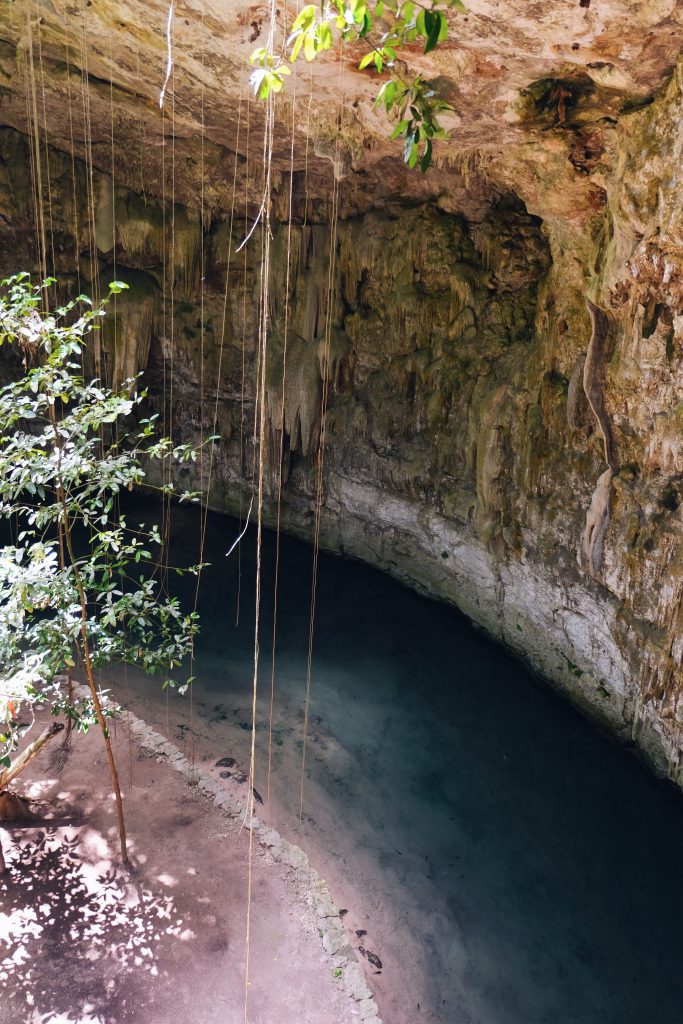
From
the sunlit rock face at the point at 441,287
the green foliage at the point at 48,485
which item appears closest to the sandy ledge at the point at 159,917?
the green foliage at the point at 48,485

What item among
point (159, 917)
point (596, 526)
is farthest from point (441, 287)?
point (159, 917)

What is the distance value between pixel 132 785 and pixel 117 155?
794 cm

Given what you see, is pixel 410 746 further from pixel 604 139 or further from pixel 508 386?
pixel 604 139

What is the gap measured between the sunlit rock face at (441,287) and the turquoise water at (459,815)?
0.57 metres

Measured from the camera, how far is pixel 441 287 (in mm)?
8852

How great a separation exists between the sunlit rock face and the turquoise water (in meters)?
0.57

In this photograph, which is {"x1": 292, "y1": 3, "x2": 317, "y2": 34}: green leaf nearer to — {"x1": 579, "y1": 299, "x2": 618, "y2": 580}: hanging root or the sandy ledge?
the sandy ledge

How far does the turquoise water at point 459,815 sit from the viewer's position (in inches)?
199

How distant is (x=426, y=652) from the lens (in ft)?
28.8

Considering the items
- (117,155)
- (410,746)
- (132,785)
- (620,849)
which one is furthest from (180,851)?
(117,155)

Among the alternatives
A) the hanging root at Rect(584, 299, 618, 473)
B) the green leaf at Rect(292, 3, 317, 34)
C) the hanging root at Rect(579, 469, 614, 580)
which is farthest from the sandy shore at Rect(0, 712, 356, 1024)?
the green leaf at Rect(292, 3, 317, 34)

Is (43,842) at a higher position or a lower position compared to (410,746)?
higher

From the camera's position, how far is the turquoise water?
506 centimetres

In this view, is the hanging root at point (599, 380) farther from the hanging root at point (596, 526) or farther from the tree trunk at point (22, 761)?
the tree trunk at point (22, 761)
